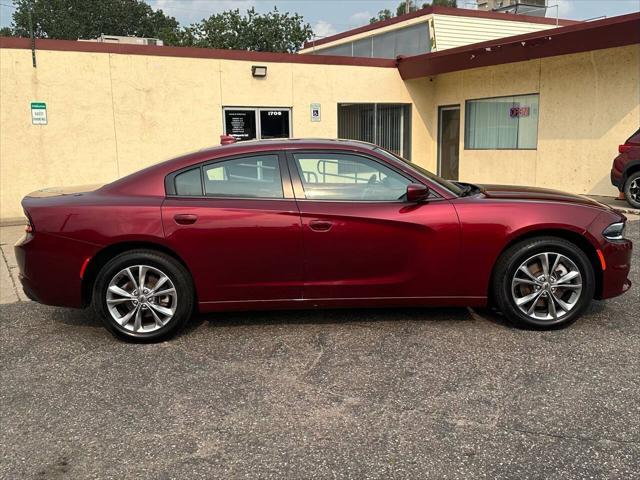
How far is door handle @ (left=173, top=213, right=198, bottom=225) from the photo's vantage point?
431 centimetres

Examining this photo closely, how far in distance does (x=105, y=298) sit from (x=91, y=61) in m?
8.53

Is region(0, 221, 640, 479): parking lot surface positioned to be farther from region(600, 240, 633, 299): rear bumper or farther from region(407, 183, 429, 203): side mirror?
region(407, 183, 429, 203): side mirror

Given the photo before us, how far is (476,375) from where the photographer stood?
3.76 m

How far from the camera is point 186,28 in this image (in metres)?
57.5

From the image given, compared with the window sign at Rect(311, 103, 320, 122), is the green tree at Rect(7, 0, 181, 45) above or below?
above

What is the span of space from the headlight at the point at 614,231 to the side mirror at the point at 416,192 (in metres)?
1.45

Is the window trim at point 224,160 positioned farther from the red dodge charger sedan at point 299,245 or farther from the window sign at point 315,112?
the window sign at point 315,112

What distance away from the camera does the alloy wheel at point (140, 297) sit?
14.3ft

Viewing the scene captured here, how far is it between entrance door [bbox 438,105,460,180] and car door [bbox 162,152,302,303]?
12066mm

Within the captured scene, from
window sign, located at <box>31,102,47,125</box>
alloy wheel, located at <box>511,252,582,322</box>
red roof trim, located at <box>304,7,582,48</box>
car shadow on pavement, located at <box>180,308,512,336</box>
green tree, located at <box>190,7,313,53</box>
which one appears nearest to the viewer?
alloy wheel, located at <box>511,252,582,322</box>

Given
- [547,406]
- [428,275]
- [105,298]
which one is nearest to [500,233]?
[428,275]

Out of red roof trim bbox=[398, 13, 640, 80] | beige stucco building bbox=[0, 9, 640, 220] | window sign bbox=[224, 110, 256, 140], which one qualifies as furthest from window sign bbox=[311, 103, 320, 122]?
red roof trim bbox=[398, 13, 640, 80]

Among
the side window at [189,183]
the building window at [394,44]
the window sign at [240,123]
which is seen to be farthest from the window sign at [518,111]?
the side window at [189,183]

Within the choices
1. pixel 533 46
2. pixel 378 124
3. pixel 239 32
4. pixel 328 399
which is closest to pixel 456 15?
pixel 378 124
